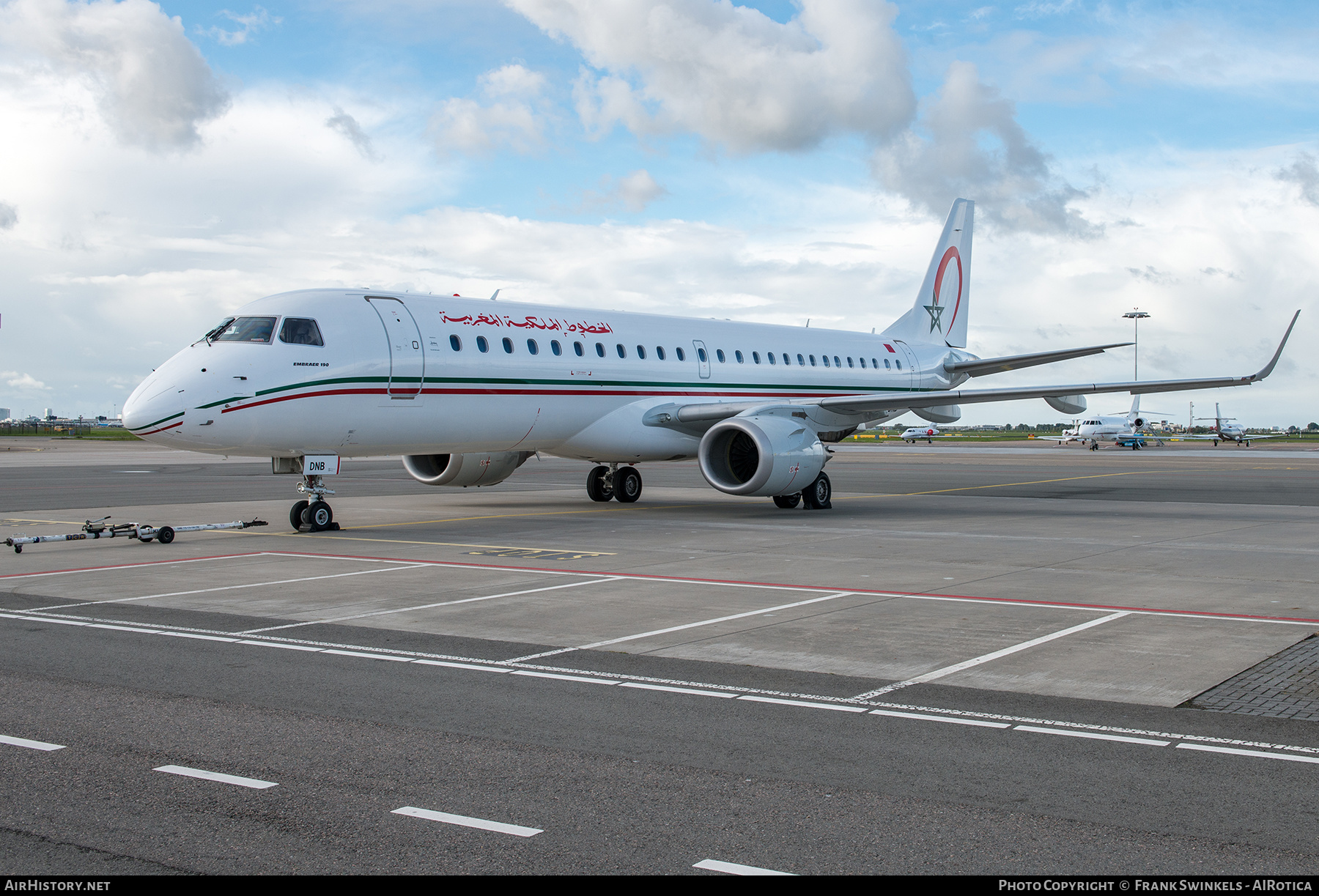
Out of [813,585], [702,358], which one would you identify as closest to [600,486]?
[702,358]

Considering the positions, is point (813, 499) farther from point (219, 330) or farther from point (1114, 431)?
point (1114, 431)

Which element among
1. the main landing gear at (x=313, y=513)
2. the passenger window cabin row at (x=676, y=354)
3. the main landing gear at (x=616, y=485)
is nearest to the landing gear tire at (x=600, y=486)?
the main landing gear at (x=616, y=485)

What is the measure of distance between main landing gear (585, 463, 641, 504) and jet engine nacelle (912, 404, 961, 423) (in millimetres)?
7201

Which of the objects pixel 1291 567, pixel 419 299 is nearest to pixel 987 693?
pixel 1291 567

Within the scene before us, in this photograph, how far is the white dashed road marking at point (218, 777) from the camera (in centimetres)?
555

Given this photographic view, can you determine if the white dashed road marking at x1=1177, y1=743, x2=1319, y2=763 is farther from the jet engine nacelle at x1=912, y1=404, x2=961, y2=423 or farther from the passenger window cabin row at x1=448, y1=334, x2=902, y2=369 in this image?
the jet engine nacelle at x1=912, y1=404, x2=961, y2=423

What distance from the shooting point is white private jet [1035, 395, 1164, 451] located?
79938 millimetres

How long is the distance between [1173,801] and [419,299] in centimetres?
1633

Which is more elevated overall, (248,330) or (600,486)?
(248,330)

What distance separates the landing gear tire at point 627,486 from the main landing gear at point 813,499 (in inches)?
138

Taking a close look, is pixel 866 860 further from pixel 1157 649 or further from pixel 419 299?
pixel 419 299

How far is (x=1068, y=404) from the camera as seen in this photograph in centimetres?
2402

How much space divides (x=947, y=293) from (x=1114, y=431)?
208 feet

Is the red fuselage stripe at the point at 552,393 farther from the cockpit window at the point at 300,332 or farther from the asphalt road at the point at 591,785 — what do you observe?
the asphalt road at the point at 591,785
